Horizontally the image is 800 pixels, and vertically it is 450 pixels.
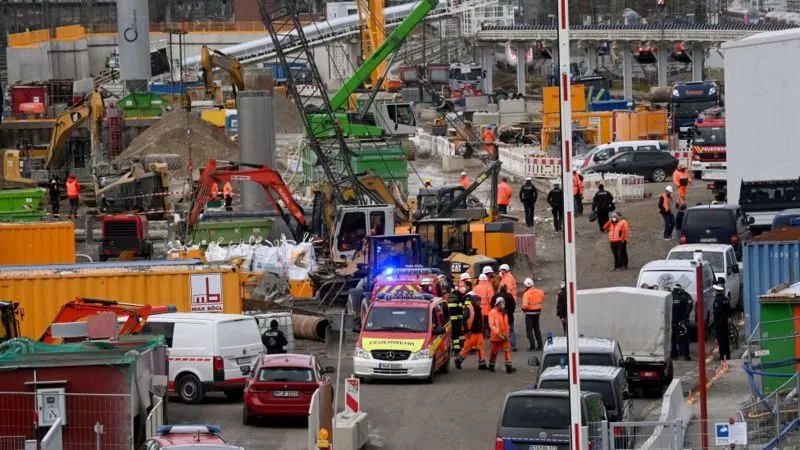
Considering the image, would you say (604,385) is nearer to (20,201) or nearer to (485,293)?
(485,293)

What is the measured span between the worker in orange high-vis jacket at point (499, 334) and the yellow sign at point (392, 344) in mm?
1237

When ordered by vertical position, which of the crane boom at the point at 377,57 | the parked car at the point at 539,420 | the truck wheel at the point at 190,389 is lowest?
the truck wheel at the point at 190,389

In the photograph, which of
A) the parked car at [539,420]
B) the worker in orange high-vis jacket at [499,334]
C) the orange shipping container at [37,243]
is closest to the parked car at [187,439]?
the parked car at [539,420]

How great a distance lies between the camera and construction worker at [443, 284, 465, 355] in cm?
2975

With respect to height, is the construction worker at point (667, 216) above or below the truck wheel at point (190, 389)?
above

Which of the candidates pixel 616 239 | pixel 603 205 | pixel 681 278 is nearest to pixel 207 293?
pixel 681 278

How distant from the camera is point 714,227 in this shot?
3744cm

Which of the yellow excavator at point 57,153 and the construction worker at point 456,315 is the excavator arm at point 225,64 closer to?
the yellow excavator at point 57,153

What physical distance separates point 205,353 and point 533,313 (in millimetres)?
6721

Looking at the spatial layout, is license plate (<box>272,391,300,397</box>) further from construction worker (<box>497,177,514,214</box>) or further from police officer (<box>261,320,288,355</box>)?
construction worker (<box>497,177,514,214</box>)

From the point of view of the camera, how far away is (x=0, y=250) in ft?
123

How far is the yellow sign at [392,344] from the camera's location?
27.8 meters

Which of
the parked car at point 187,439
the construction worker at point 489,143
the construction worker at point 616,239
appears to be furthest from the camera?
the construction worker at point 489,143

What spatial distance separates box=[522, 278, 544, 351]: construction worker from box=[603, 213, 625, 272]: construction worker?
7864 mm
